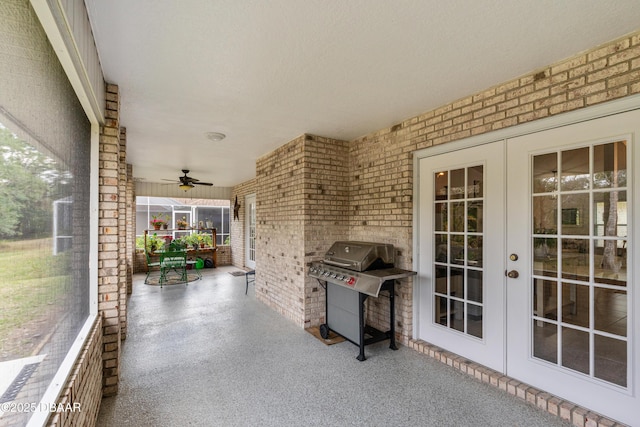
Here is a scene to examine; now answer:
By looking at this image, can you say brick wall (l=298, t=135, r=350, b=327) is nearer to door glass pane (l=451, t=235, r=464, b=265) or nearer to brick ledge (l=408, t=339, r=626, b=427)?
brick ledge (l=408, t=339, r=626, b=427)

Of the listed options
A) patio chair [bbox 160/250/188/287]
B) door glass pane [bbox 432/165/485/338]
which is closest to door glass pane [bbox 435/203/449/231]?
door glass pane [bbox 432/165/485/338]

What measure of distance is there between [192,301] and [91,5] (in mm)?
4668

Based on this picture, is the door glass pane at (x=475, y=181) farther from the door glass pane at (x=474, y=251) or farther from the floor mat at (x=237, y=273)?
the floor mat at (x=237, y=273)

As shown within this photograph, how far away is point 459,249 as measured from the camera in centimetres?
297

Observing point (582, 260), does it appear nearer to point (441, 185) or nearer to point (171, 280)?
point (441, 185)

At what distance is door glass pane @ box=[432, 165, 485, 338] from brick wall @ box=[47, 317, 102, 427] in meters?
3.05

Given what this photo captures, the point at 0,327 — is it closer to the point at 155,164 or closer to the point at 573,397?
the point at 573,397

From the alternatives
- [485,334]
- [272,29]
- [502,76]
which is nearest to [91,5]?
[272,29]

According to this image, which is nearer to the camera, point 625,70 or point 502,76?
point 625,70

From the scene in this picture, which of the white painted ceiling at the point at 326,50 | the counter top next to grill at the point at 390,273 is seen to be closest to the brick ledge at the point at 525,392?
the counter top next to grill at the point at 390,273

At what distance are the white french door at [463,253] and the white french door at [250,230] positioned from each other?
576 cm

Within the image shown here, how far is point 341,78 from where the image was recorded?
2.44m

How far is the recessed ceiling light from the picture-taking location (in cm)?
395

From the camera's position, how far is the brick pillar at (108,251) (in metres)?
Answer: 2.34
